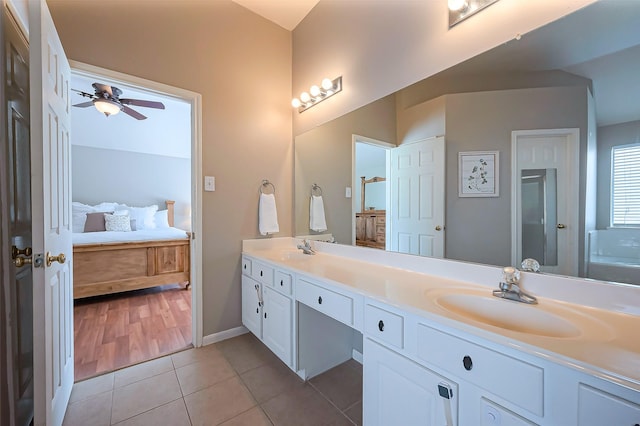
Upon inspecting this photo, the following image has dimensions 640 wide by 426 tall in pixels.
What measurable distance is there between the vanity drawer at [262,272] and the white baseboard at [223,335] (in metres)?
0.56

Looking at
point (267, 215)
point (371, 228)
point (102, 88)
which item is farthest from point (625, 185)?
point (102, 88)

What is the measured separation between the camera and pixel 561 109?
1.01 metres

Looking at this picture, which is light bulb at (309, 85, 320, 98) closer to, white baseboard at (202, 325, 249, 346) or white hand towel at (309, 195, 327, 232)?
white hand towel at (309, 195, 327, 232)

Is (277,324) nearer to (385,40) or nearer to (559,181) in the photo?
(559,181)

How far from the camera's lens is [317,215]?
2246 millimetres

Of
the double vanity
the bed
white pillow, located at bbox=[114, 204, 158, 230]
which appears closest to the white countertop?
the double vanity

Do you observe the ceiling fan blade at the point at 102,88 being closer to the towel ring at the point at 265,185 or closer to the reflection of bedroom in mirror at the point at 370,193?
the towel ring at the point at 265,185

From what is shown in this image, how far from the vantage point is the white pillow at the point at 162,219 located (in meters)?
4.87

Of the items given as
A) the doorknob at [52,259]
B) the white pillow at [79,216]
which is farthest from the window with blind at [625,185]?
the white pillow at [79,216]

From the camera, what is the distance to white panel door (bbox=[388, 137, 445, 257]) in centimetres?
138

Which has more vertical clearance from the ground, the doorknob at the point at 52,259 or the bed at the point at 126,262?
the doorknob at the point at 52,259

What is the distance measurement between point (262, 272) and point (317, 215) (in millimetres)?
673

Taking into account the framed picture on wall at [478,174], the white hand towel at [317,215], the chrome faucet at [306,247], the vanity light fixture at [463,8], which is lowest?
the chrome faucet at [306,247]

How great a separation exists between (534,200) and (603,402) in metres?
0.77
